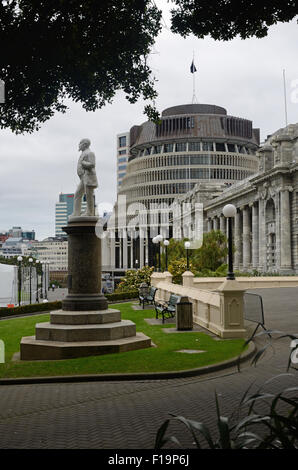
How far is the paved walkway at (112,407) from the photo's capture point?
675 centimetres

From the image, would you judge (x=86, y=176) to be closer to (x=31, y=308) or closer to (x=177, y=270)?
(x=31, y=308)

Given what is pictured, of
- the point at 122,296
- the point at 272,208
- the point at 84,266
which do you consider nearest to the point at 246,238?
the point at 272,208

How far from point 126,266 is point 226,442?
459 feet

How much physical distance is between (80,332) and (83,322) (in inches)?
27.8

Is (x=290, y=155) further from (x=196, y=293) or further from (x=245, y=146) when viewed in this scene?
(x=245, y=146)

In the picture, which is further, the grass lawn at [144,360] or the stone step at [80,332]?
the stone step at [80,332]

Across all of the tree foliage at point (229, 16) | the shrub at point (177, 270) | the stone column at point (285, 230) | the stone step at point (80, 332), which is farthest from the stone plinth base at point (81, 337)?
the stone column at point (285, 230)

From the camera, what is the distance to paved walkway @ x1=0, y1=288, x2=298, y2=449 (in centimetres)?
675

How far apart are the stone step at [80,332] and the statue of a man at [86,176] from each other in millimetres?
3911

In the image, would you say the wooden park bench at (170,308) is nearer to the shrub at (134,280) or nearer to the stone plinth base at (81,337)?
the stone plinth base at (81,337)

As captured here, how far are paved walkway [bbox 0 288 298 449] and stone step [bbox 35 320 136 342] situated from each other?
3235 millimetres

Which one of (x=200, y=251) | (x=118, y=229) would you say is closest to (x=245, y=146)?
(x=118, y=229)

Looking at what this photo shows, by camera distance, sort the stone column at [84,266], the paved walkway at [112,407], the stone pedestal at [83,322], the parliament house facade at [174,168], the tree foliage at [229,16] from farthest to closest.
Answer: the parliament house facade at [174,168], the stone column at [84,266], the stone pedestal at [83,322], the tree foliage at [229,16], the paved walkway at [112,407]

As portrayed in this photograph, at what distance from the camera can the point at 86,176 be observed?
54.0 feet
